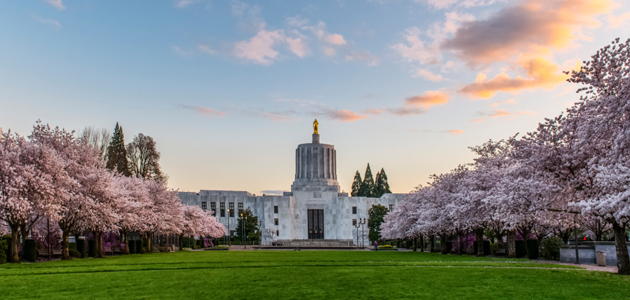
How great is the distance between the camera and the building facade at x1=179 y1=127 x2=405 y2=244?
114500 millimetres

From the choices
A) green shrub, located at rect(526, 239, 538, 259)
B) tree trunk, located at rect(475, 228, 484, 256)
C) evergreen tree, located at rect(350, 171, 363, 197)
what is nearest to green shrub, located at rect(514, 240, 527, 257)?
green shrub, located at rect(526, 239, 538, 259)

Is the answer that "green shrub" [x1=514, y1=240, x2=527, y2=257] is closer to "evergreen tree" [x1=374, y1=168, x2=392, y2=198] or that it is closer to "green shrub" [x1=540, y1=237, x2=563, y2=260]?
"green shrub" [x1=540, y1=237, x2=563, y2=260]

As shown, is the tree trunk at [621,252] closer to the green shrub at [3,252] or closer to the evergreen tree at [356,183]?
the green shrub at [3,252]

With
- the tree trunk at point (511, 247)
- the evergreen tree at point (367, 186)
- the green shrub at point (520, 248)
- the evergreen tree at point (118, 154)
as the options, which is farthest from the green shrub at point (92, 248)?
the evergreen tree at point (367, 186)

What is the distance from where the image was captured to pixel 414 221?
190 ft

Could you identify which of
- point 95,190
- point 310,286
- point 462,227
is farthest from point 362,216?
point 310,286

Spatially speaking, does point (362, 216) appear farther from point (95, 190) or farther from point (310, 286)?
point (310, 286)

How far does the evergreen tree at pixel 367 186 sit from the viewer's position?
14325 cm

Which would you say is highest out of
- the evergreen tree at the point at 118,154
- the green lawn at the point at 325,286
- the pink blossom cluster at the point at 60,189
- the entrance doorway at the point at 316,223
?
the evergreen tree at the point at 118,154

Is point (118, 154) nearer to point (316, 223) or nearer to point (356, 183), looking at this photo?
point (316, 223)

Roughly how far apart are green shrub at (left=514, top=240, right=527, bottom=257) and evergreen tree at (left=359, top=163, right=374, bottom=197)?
103756mm

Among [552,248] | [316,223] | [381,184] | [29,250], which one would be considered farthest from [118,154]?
[381,184]

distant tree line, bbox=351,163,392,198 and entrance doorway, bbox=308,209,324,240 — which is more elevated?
distant tree line, bbox=351,163,392,198

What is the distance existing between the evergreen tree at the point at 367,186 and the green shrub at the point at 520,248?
104 meters
